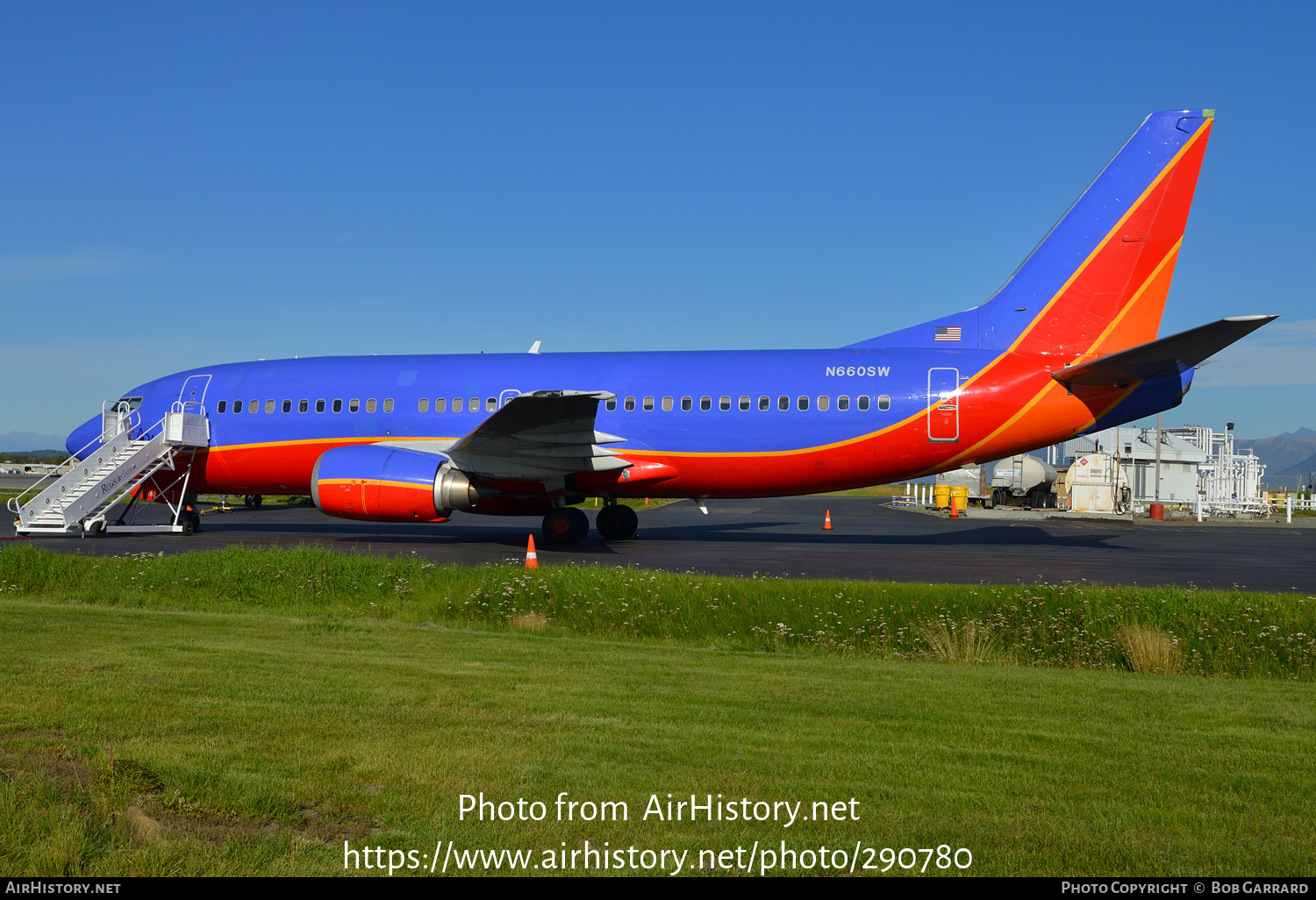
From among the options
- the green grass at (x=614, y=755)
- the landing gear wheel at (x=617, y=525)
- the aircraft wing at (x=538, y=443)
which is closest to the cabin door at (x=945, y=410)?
the aircraft wing at (x=538, y=443)

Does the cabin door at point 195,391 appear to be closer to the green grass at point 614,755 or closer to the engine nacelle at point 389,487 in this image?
the engine nacelle at point 389,487

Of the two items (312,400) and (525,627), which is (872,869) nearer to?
(525,627)

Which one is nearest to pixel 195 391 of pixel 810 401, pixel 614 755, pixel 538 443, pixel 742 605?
pixel 538 443

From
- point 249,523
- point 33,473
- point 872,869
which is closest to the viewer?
point 872,869

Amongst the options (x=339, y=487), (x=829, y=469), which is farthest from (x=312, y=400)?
(x=829, y=469)

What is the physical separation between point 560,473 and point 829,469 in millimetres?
5992

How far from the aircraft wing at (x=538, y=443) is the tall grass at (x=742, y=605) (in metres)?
6.29

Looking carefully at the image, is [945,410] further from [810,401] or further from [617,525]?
[617,525]

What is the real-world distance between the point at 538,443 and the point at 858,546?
7980mm

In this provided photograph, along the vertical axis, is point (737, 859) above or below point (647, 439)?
below

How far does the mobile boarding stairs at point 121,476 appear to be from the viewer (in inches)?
918

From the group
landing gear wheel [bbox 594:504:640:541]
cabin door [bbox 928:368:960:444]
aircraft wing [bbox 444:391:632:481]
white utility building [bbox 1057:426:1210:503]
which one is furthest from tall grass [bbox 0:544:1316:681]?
white utility building [bbox 1057:426:1210:503]

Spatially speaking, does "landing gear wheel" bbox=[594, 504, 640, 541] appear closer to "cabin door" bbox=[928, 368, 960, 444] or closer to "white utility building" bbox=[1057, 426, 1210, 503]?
"cabin door" bbox=[928, 368, 960, 444]
